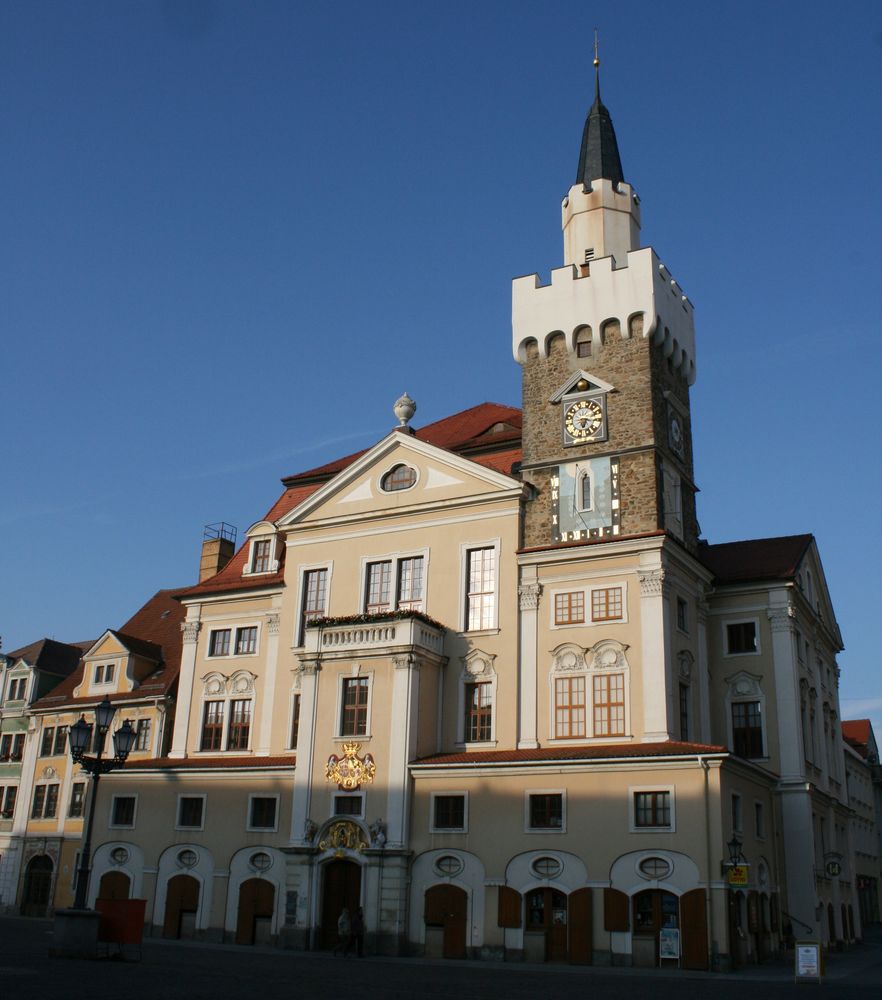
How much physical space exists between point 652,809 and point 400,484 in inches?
650

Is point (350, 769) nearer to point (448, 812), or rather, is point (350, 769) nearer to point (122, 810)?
point (448, 812)

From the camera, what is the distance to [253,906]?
38250mm

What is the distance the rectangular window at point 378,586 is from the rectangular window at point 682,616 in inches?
428

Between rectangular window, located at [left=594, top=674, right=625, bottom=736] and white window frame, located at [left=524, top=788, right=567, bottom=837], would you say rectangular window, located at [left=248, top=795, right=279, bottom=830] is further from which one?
rectangular window, located at [left=594, top=674, right=625, bottom=736]

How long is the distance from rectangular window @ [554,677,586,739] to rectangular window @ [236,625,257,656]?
13848 millimetres

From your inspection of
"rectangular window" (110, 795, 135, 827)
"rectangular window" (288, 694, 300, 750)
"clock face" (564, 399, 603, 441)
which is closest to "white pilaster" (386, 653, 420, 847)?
"rectangular window" (288, 694, 300, 750)

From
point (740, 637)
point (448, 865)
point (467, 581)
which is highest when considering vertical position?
point (467, 581)

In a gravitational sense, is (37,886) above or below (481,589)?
below

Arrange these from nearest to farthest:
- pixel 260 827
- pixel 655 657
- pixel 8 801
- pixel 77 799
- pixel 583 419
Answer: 1. pixel 655 657
2. pixel 260 827
3. pixel 583 419
4. pixel 77 799
5. pixel 8 801

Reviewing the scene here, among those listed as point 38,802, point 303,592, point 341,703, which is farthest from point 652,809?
point 38,802

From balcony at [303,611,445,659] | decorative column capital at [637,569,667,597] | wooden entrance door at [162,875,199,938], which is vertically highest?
decorative column capital at [637,569,667,597]

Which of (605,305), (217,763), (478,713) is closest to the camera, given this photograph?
(478,713)

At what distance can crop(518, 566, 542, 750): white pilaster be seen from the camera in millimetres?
37688

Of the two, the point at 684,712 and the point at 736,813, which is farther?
the point at 684,712
